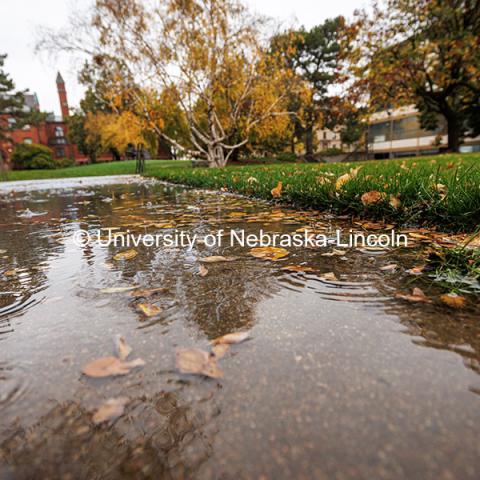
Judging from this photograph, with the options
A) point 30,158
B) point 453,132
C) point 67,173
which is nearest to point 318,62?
point 453,132

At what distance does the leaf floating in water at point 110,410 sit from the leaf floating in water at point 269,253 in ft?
3.97

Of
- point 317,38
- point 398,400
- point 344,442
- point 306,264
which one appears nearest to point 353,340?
point 398,400

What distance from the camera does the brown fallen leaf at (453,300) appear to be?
4.00 ft

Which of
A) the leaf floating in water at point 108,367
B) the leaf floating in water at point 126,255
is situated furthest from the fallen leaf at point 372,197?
the leaf floating in water at point 108,367

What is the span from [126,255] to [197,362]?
4.46 ft

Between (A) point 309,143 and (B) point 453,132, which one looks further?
(A) point 309,143

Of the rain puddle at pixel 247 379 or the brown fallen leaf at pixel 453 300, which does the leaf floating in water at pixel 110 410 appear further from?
the brown fallen leaf at pixel 453 300

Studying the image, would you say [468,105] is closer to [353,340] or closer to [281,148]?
[281,148]

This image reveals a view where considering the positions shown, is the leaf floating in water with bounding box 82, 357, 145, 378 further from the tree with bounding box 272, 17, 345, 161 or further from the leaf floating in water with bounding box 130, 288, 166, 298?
the tree with bounding box 272, 17, 345, 161

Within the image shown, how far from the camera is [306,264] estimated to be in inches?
70.3

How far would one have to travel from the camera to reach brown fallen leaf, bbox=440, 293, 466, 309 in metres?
1.22

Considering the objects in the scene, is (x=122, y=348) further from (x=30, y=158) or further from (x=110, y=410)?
(x=30, y=158)

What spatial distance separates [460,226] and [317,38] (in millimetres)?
32959

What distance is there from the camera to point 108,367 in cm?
94
